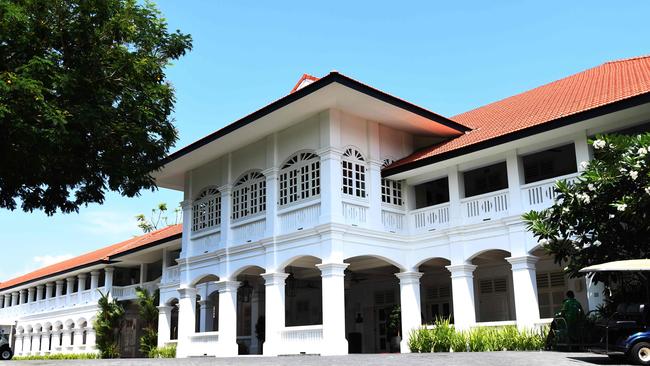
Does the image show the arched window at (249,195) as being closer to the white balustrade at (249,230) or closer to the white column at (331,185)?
the white balustrade at (249,230)

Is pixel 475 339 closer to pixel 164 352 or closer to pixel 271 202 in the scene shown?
pixel 271 202

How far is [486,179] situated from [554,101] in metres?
3.49

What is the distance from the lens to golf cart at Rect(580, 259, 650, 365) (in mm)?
10328

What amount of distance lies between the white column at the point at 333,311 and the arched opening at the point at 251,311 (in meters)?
4.40

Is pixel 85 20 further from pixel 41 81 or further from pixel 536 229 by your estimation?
pixel 536 229

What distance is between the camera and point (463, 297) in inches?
670

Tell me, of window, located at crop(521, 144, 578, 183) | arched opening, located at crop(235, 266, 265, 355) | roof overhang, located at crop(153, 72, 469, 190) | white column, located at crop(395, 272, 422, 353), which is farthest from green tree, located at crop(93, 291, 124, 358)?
window, located at crop(521, 144, 578, 183)

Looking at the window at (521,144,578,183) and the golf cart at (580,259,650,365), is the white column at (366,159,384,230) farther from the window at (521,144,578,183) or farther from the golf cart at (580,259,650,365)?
the golf cart at (580,259,650,365)

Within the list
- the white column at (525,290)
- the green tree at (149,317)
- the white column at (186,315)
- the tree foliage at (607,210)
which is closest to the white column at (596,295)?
the white column at (525,290)

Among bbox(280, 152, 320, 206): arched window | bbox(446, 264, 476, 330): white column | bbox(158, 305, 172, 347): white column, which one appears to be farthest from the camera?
bbox(158, 305, 172, 347): white column

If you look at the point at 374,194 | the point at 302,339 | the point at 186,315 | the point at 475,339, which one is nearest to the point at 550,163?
the point at 374,194

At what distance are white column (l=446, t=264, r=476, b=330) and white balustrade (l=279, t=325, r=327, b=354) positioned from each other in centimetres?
358

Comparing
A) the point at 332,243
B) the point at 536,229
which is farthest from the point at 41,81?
the point at 536,229

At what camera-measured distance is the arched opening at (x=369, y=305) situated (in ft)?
73.2
